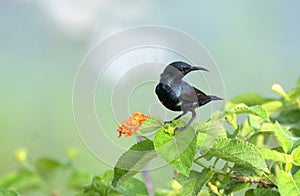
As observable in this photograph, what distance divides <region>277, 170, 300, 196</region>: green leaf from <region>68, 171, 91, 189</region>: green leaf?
392mm

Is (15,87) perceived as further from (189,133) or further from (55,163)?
(189,133)

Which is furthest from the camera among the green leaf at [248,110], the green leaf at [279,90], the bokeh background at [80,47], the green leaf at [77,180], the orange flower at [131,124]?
the bokeh background at [80,47]

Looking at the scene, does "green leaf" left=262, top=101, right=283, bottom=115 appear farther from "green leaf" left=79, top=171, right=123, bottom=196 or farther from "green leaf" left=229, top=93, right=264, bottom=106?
"green leaf" left=79, top=171, right=123, bottom=196

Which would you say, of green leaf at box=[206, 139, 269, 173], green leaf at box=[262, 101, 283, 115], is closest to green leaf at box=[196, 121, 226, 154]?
green leaf at box=[206, 139, 269, 173]

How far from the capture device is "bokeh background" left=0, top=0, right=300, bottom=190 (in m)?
2.08

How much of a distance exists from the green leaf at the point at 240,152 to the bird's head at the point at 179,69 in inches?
2.5

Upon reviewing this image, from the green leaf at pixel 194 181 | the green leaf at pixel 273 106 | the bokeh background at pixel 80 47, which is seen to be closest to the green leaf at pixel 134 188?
the green leaf at pixel 194 181

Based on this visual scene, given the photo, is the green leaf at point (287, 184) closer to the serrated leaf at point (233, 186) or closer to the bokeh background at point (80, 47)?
the serrated leaf at point (233, 186)

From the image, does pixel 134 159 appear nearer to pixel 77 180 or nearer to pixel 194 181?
pixel 194 181

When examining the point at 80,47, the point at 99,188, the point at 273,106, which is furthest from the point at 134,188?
the point at 80,47

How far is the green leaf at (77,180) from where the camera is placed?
839 mm

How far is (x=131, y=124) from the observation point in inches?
17.6

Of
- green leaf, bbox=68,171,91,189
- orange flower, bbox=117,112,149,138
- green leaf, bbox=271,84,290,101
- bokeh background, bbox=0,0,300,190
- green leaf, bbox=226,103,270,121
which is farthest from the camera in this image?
bokeh background, bbox=0,0,300,190

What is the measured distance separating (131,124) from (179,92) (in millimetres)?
42
